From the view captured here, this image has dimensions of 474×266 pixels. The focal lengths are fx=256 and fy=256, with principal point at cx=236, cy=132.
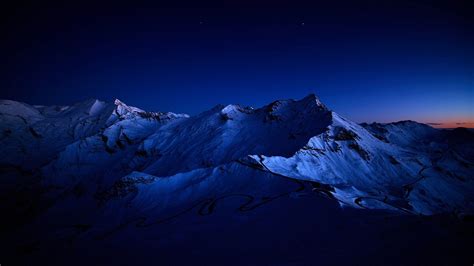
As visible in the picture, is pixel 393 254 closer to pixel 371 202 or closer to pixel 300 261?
pixel 300 261

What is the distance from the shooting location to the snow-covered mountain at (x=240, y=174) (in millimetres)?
62278

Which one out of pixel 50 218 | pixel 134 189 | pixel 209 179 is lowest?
pixel 50 218

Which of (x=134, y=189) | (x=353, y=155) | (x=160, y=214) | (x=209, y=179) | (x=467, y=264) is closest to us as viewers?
(x=467, y=264)

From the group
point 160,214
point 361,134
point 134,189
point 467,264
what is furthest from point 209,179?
point 361,134

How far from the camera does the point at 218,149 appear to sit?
139 meters

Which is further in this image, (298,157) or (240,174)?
(298,157)

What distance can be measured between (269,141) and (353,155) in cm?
4358

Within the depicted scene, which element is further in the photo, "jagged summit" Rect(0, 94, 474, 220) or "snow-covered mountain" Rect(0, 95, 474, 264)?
"jagged summit" Rect(0, 94, 474, 220)

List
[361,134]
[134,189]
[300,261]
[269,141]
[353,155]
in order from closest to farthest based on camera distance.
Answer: [300,261] < [134,189] < [353,155] < [361,134] < [269,141]

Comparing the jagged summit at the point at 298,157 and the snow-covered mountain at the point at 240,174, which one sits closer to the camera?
the snow-covered mountain at the point at 240,174

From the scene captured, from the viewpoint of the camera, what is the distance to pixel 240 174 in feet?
235

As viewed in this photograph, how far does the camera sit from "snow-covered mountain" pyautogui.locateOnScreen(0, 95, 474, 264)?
6228 cm

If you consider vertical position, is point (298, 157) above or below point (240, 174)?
above

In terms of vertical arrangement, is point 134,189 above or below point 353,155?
below
